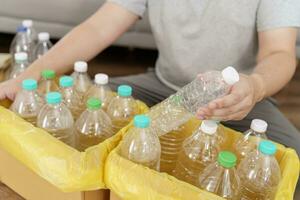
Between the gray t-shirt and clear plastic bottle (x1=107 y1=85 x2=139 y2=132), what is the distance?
0.87 ft

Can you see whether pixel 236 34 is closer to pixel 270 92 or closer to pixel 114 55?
pixel 270 92

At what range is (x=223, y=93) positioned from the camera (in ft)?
2.48

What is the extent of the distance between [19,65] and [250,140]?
0.70 metres

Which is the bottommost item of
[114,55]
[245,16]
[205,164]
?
[114,55]

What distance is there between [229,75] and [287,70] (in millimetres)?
273

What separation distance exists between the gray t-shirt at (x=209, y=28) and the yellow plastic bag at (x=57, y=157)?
404 millimetres

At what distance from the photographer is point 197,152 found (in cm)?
83

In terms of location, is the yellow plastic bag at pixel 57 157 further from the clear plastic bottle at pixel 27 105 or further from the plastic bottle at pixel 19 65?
the plastic bottle at pixel 19 65

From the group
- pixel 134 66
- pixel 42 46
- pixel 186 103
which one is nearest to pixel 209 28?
pixel 186 103

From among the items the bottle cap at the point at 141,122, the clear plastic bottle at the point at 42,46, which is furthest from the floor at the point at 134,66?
the bottle cap at the point at 141,122

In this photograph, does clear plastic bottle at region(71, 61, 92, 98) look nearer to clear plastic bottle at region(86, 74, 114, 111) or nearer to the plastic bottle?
clear plastic bottle at region(86, 74, 114, 111)

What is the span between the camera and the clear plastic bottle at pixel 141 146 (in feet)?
2.54

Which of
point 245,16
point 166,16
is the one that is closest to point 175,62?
point 166,16

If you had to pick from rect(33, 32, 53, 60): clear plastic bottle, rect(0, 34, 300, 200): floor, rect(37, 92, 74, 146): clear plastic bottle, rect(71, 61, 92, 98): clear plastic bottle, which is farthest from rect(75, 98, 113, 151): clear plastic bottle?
rect(0, 34, 300, 200): floor
